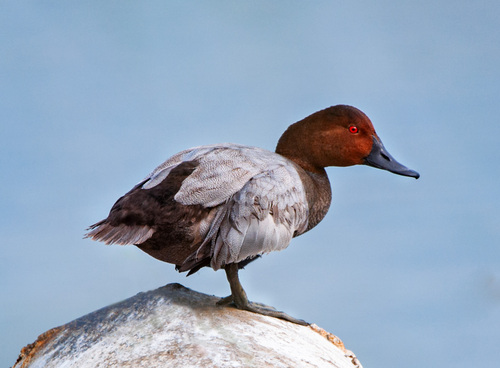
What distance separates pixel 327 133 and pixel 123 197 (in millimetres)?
1357

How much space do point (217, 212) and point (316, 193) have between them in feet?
2.86

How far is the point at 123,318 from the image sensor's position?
3.50 meters

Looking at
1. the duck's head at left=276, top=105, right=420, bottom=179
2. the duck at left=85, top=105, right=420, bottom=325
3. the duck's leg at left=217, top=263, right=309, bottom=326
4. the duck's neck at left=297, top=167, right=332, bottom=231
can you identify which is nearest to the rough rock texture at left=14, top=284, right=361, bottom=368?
the duck's leg at left=217, top=263, right=309, bottom=326

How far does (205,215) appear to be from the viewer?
3.40 meters

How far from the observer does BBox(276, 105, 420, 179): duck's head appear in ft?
13.6

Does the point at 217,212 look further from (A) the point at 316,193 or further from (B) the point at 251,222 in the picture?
(A) the point at 316,193

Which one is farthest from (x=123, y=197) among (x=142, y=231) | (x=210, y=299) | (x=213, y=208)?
(x=210, y=299)

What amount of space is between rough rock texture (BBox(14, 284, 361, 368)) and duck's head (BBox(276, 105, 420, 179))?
1.05 m

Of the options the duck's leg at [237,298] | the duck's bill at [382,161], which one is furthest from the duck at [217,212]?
the duck's bill at [382,161]

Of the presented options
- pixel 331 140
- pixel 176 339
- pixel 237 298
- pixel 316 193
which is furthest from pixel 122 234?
pixel 331 140

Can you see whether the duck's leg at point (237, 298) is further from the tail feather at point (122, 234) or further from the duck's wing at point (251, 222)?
the tail feather at point (122, 234)

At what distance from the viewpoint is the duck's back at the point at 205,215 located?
337cm

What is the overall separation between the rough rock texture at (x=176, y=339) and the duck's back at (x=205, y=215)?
0.28 metres

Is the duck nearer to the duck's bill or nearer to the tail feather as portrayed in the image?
the tail feather
